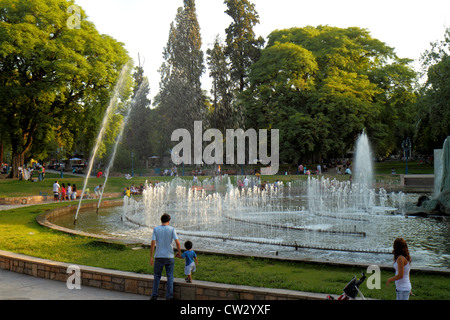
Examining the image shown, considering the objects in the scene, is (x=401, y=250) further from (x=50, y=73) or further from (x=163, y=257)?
(x=50, y=73)

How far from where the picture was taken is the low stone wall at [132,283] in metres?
6.34

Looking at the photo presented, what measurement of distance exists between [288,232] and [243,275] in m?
7.03

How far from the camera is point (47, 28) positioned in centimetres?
2916

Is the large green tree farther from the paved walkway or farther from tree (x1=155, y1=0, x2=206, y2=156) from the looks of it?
the paved walkway

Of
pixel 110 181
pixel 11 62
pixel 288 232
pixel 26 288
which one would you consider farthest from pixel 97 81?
pixel 26 288

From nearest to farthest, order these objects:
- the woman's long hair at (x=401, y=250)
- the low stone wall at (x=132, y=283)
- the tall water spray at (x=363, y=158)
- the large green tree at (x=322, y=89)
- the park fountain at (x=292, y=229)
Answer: the woman's long hair at (x=401, y=250) → the low stone wall at (x=132, y=283) → the park fountain at (x=292, y=229) → the tall water spray at (x=363, y=158) → the large green tree at (x=322, y=89)

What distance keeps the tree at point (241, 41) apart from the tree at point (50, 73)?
72.0ft

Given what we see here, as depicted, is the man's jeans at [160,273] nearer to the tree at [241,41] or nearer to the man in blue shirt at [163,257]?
the man in blue shirt at [163,257]

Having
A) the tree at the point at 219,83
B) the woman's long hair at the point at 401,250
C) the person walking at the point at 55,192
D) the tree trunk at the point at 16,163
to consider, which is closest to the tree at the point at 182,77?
the tree at the point at 219,83

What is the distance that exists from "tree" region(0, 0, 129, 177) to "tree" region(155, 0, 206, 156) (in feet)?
63.1

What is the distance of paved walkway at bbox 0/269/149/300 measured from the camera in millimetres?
6988

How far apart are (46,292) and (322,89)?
1606 inches

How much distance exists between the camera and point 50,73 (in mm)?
29812
